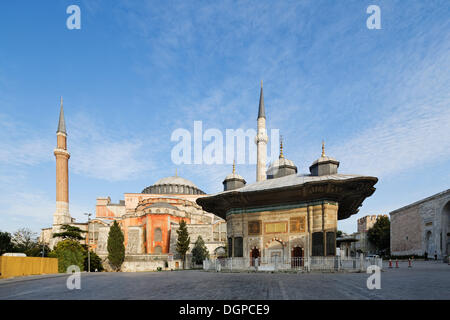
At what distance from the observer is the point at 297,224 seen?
846 inches

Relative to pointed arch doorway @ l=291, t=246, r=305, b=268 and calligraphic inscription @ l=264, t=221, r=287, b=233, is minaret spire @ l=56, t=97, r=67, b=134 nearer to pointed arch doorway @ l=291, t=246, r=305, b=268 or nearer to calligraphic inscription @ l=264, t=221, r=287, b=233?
calligraphic inscription @ l=264, t=221, r=287, b=233

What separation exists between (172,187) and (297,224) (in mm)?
46899

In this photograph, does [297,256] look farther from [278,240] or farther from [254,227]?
[254,227]

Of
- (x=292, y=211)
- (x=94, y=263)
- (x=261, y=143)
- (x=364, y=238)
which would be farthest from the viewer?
(x=364, y=238)

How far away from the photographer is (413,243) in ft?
155

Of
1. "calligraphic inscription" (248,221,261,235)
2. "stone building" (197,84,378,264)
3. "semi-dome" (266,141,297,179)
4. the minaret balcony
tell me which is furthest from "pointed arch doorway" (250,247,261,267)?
the minaret balcony

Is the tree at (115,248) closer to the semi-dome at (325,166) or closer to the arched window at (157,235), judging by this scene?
the arched window at (157,235)

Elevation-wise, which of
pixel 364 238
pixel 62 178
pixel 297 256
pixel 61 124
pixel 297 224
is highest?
pixel 61 124

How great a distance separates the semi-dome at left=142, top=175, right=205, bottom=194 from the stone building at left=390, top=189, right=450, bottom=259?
41.6m

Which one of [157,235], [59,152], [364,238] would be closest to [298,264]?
[157,235]

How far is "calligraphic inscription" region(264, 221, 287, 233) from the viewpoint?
22.0m

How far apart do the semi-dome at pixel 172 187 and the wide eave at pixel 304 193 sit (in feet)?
131
